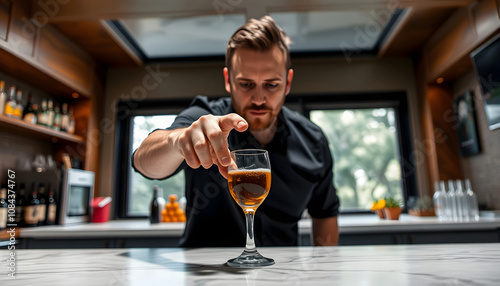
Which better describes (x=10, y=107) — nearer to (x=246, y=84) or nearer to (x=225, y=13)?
(x=225, y=13)

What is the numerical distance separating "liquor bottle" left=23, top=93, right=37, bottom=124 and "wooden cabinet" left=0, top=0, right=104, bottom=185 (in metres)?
0.07

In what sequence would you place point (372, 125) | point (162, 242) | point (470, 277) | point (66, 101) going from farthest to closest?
point (372, 125), point (66, 101), point (162, 242), point (470, 277)

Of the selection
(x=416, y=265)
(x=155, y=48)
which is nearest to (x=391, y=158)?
(x=155, y=48)

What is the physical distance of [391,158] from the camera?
2.84 metres

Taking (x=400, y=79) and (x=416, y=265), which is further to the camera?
(x=400, y=79)

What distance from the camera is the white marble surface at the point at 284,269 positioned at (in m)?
0.40

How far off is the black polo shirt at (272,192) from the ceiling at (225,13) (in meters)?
1.24

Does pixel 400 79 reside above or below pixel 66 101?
above

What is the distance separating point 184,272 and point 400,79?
2891 mm

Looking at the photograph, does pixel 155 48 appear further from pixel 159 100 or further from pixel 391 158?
pixel 391 158

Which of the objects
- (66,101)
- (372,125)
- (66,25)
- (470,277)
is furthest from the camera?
(372,125)

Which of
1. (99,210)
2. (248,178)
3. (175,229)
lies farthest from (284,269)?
(99,210)

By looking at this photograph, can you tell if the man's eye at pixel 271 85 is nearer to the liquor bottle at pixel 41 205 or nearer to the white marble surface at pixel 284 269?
the white marble surface at pixel 284 269

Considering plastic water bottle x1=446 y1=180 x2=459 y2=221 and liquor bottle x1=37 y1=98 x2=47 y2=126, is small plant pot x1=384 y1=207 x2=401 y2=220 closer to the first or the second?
plastic water bottle x1=446 y1=180 x2=459 y2=221
